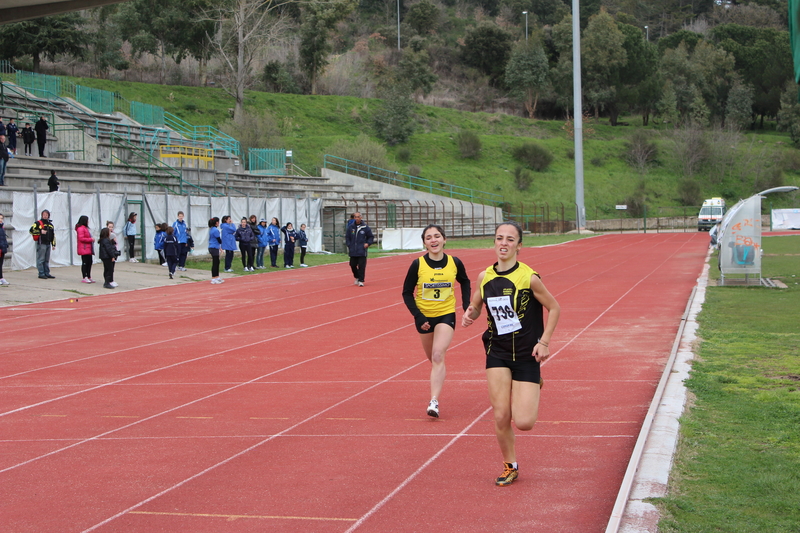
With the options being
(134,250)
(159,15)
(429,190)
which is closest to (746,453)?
(134,250)

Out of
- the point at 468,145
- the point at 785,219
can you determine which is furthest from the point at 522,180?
the point at 785,219

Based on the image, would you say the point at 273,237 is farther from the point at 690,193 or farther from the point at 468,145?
the point at 690,193

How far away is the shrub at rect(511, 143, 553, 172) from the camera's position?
7219 cm

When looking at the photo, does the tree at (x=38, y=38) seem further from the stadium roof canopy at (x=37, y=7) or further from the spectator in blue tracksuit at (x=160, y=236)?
the stadium roof canopy at (x=37, y=7)

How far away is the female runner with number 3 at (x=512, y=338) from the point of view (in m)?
5.47

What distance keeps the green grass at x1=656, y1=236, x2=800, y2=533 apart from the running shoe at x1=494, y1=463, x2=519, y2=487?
1053mm

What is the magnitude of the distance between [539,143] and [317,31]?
900 inches

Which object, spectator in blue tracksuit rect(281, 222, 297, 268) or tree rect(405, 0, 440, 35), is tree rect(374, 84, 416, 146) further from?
spectator in blue tracksuit rect(281, 222, 297, 268)

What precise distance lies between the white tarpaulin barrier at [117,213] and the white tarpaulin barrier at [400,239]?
5.91 metres

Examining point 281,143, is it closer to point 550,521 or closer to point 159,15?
point 159,15

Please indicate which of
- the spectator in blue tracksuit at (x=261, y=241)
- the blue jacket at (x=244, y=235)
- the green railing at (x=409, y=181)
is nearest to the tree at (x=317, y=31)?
the green railing at (x=409, y=181)

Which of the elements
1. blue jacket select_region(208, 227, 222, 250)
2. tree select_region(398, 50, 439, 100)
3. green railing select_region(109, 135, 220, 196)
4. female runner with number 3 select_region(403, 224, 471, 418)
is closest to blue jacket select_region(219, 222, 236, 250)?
blue jacket select_region(208, 227, 222, 250)

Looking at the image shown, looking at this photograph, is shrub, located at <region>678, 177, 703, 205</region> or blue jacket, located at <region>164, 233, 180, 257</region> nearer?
blue jacket, located at <region>164, 233, 180, 257</region>

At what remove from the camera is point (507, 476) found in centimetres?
559
